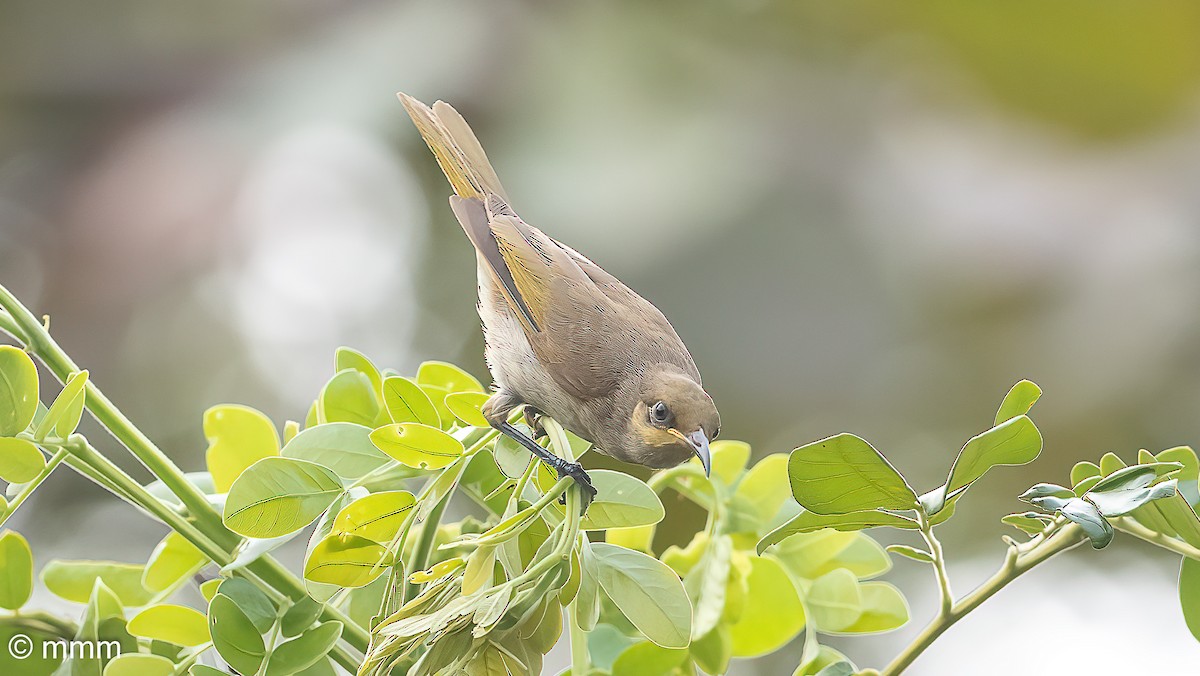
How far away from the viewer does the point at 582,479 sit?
0.56m

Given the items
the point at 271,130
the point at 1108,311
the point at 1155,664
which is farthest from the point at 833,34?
the point at 1155,664

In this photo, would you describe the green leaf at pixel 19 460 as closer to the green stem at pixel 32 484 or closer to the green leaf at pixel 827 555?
the green stem at pixel 32 484

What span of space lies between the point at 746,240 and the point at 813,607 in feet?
8.82

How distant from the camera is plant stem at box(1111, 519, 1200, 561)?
Answer: 54 cm

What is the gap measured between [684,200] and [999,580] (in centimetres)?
283

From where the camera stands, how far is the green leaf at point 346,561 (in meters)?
0.53

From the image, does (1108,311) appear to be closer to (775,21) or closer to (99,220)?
(775,21)

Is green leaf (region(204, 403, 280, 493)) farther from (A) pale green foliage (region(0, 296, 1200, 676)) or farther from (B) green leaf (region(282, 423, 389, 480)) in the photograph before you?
(B) green leaf (region(282, 423, 389, 480))

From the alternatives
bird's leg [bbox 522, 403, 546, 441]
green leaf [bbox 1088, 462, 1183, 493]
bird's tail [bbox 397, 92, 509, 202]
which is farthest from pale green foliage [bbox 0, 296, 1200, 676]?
bird's tail [bbox 397, 92, 509, 202]

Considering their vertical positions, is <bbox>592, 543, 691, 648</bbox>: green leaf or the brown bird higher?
the brown bird

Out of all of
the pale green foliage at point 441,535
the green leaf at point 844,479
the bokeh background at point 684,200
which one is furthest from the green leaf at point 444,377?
the bokeh background at point 684,200

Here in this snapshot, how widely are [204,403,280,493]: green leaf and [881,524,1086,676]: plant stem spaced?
0.44 metres

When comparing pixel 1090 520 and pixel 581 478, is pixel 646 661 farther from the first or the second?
pixel 1090 520

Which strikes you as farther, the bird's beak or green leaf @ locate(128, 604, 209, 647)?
the bird's beak
